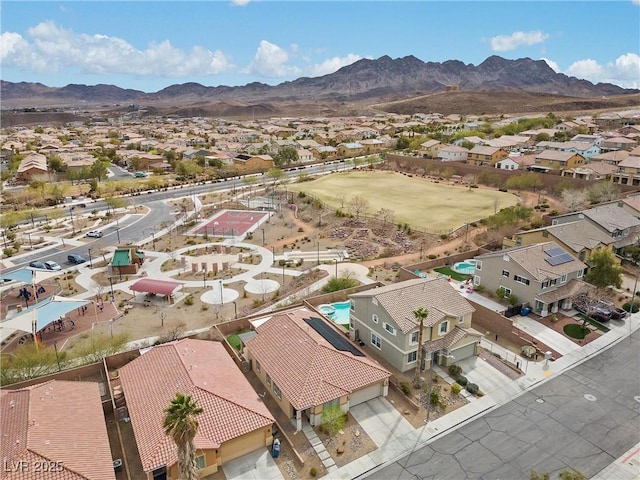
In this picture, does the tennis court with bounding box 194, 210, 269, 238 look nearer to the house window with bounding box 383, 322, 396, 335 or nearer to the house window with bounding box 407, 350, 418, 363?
the house window with bounding box 383, 322, 396, 335

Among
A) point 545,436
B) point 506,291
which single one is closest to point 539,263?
point 506,291

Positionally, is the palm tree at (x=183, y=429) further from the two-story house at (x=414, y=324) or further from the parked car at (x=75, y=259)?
the parked car at (x=75, y=259)

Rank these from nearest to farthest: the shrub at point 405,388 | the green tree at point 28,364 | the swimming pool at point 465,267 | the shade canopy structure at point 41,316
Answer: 1. the shrub at point 405,388
2. the green tree at point 28,364
3. the shade canopy structure at point 41,316
4. the swimming pool at point 465,267

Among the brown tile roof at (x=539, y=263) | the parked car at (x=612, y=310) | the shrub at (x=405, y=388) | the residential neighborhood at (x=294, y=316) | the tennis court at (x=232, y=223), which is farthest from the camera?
the tennis court at (x=232, y=223)

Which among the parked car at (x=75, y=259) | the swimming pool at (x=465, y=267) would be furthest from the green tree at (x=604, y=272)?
the parked car at (x=75, y=259)

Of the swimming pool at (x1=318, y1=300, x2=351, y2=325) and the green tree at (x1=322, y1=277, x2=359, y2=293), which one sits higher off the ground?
the green tree at (x1=322, y1=277, x2=359, y2=293)

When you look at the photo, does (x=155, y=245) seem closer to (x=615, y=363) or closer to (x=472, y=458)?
(x=472, y=458)

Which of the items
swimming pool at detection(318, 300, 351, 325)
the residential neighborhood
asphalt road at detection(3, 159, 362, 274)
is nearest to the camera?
the residential neighborhood

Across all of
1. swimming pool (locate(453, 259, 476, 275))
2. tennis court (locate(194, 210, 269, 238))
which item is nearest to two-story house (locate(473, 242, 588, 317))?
swimming pool (locate(453, 259, 476, 275))
